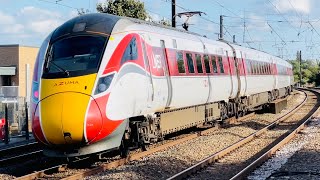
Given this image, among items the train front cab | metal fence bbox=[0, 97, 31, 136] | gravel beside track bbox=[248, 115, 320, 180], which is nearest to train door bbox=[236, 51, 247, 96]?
gravel beside track bbox=[248, 115, 320, 180]

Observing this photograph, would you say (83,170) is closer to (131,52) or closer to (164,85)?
(131,52)

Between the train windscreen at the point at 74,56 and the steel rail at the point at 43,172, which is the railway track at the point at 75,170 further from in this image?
the train windscreen at the point at 74,56

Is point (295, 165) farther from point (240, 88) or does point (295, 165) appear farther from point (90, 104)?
point (240, 88)

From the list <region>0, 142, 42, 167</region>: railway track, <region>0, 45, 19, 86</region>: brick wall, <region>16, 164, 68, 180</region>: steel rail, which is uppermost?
<region>0, 45, 19, 86</region>: brick wall

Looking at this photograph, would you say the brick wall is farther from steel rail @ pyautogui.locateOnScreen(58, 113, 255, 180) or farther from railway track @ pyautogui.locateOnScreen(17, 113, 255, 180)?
railway track @ pyautogui.locateOnScreen(17, 113, 255, 180)

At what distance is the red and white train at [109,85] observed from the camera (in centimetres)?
1016

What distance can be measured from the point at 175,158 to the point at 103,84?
3.11 m

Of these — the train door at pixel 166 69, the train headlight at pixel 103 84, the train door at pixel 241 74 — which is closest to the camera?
the train headlight at pixel 103 84

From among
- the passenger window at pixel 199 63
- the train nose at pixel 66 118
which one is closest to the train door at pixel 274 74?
the passenger window at pixel 199 63

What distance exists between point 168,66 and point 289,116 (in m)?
14.1

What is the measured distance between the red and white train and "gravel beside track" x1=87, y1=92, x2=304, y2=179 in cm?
58

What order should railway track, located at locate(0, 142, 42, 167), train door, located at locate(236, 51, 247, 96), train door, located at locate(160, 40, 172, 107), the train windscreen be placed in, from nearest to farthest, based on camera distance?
the train windscreen → railway track, located at locate(0, 142, 42, 167) → train door, located at locate(160, 40, 172, 107) → train door, located at locate(236, 51, 247, 96)

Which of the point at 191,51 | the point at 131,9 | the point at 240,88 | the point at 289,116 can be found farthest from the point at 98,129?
the point at 131,9

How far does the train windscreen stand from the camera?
34.9 feet
